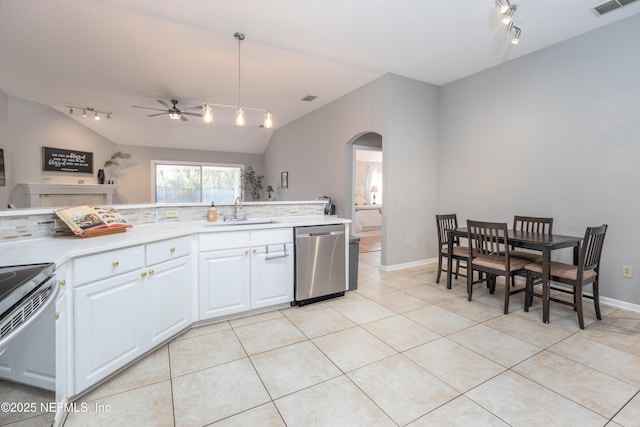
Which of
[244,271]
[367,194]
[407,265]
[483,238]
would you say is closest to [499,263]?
[483,238]

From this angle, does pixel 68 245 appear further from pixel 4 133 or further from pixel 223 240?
pixel 4 133

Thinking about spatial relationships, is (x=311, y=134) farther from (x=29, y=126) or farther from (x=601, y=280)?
(x=29, y=126)

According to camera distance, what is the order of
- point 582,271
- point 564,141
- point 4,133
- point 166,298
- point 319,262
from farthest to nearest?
point 4,133 < point 564,141 < point 319,262 < point 582,271 < point 166,298

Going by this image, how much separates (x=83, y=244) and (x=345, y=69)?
12.4 feet

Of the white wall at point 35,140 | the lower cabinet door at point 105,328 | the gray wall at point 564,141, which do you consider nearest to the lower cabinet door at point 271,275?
the lower cabinet door at point 105,328

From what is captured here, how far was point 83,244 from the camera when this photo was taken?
1.79 meters

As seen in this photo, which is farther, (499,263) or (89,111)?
(89,111)

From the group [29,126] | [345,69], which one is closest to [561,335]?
[345,69]

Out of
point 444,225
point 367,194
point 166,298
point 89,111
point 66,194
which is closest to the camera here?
point 166,298

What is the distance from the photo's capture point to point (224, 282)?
262 centimetres

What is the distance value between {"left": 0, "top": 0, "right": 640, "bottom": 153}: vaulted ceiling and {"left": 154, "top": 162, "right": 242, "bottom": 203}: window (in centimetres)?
312

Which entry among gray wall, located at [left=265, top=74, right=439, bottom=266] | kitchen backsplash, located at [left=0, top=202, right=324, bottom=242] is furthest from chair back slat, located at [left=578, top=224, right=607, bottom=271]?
kitchen backsplash, located at [left=0, top=202, right=324, bottom=242]

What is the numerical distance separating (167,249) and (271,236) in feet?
3.05

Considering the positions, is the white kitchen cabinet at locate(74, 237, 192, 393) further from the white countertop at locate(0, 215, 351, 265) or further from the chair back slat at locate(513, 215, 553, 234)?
the chair back slat at locate(513, 215, 553, 234)
